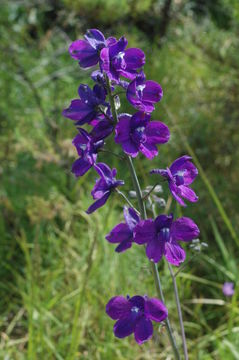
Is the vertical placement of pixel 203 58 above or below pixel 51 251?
above

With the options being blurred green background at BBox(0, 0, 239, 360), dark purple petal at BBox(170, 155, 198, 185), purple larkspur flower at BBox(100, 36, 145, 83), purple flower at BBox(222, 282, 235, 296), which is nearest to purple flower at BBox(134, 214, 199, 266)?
dark purple petal at BBox(170, 155, 198, 185)

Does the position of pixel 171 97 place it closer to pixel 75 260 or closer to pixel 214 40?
pixel 214 40

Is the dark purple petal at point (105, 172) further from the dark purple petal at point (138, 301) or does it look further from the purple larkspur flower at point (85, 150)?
the dark purple petal at point (138, 301)

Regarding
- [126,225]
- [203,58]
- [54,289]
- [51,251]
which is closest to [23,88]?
[203,58]

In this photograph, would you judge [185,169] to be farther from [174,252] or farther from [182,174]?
[174,252]

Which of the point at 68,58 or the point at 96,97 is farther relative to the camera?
the point at 68,58
